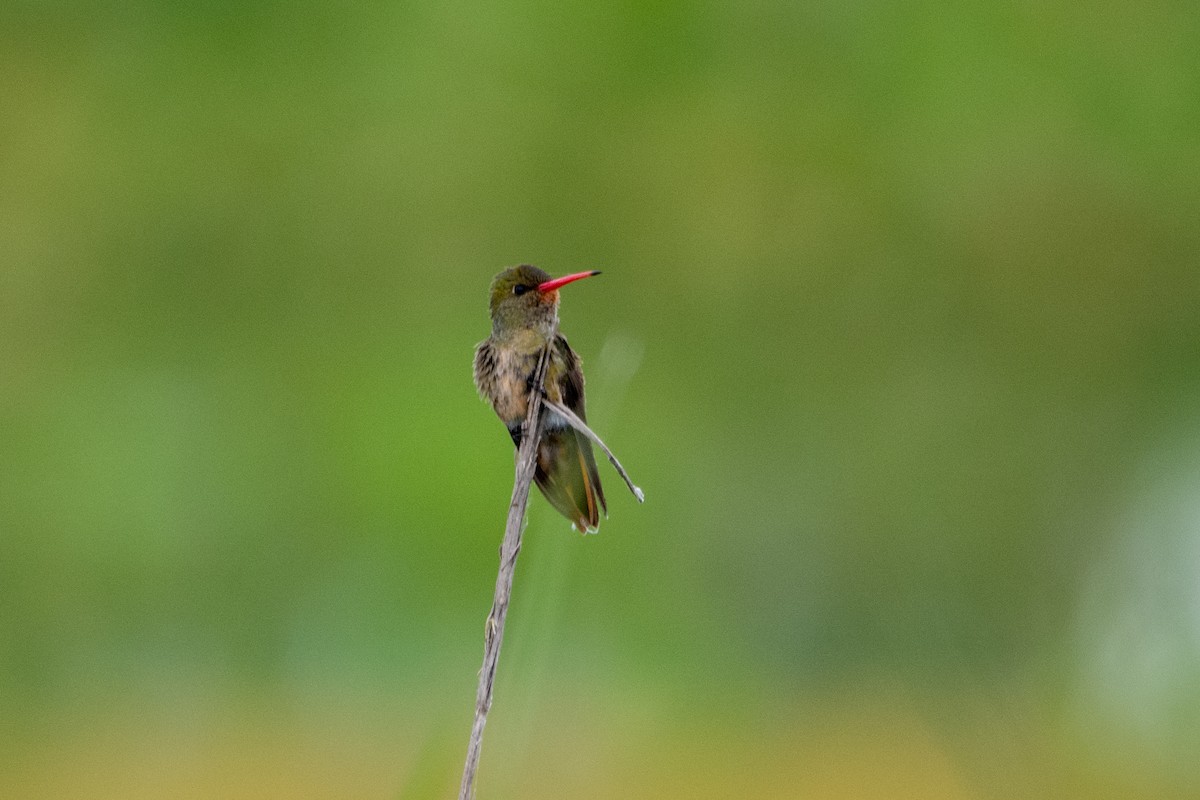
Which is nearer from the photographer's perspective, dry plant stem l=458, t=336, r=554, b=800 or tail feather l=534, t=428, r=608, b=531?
dry plant stem l=458, t=336, r=554, b=800

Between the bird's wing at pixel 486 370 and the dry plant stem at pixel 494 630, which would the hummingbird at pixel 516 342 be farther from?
the dry plant stem at pixel 494 630

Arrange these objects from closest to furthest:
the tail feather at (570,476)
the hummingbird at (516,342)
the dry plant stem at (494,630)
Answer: the dry plant stem at (494,630) < the tail feather at (570,476) < the hummingbird at (516,342)

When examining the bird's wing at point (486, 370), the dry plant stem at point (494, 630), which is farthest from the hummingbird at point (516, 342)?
the dry plant stem at point (494, 630)

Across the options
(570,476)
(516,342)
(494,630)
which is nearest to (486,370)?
(516,342)

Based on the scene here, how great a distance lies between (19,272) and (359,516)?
189cm

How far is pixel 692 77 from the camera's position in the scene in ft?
17.8

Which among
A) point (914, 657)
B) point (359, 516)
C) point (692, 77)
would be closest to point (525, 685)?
point (914, 657)

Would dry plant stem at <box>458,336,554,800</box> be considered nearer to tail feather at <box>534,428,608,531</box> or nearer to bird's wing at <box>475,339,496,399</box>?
tail feather at <box>534,428,608,531</box>

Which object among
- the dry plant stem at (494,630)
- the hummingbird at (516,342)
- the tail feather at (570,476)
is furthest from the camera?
the hummingbird at (516,342)

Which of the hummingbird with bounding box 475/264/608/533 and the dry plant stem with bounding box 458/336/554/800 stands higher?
the hummingbird with bounding box 475/264/608/533

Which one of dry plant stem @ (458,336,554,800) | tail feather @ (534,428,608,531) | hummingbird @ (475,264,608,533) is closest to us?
dry plant stem @ (458,336,554,800)

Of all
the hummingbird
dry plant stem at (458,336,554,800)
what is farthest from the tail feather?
dry plant stem at (458,336,554,800)

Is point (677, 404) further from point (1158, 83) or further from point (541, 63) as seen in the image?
point (1158, 83)

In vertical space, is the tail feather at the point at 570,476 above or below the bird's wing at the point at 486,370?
below
